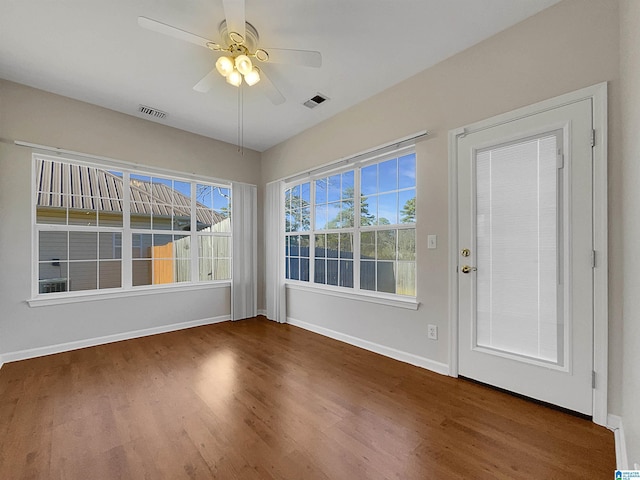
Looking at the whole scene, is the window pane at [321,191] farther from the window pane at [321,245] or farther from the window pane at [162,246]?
the window pane at [162,246]

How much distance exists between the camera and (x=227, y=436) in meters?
1.69

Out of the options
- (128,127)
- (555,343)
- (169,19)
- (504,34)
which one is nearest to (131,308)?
(128,127)

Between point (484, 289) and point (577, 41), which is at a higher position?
point (577, 41)

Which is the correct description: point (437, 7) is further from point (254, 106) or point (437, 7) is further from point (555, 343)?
point (555, 343)

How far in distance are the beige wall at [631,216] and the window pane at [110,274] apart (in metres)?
4.63

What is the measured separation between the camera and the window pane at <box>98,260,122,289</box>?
3.43 meters

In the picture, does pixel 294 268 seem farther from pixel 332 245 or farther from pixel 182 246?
pixel 182 246

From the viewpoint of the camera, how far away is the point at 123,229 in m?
3.58

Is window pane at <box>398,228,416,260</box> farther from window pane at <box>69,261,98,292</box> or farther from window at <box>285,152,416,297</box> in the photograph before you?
window pane at <box>69,261,98,292</box>

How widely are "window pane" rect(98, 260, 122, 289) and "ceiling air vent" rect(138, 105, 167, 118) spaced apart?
193 cm

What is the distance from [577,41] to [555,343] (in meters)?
2.09

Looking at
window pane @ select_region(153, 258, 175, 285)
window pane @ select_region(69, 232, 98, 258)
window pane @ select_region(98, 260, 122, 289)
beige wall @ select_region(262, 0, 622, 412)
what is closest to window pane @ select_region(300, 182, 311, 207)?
beige wall @ select_region(262, 0, 622, 412)

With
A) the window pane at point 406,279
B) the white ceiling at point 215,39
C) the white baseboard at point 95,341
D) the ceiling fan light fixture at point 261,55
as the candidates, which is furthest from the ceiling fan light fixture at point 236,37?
the white baseboard at point 95,341

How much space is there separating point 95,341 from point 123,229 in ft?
4.56
